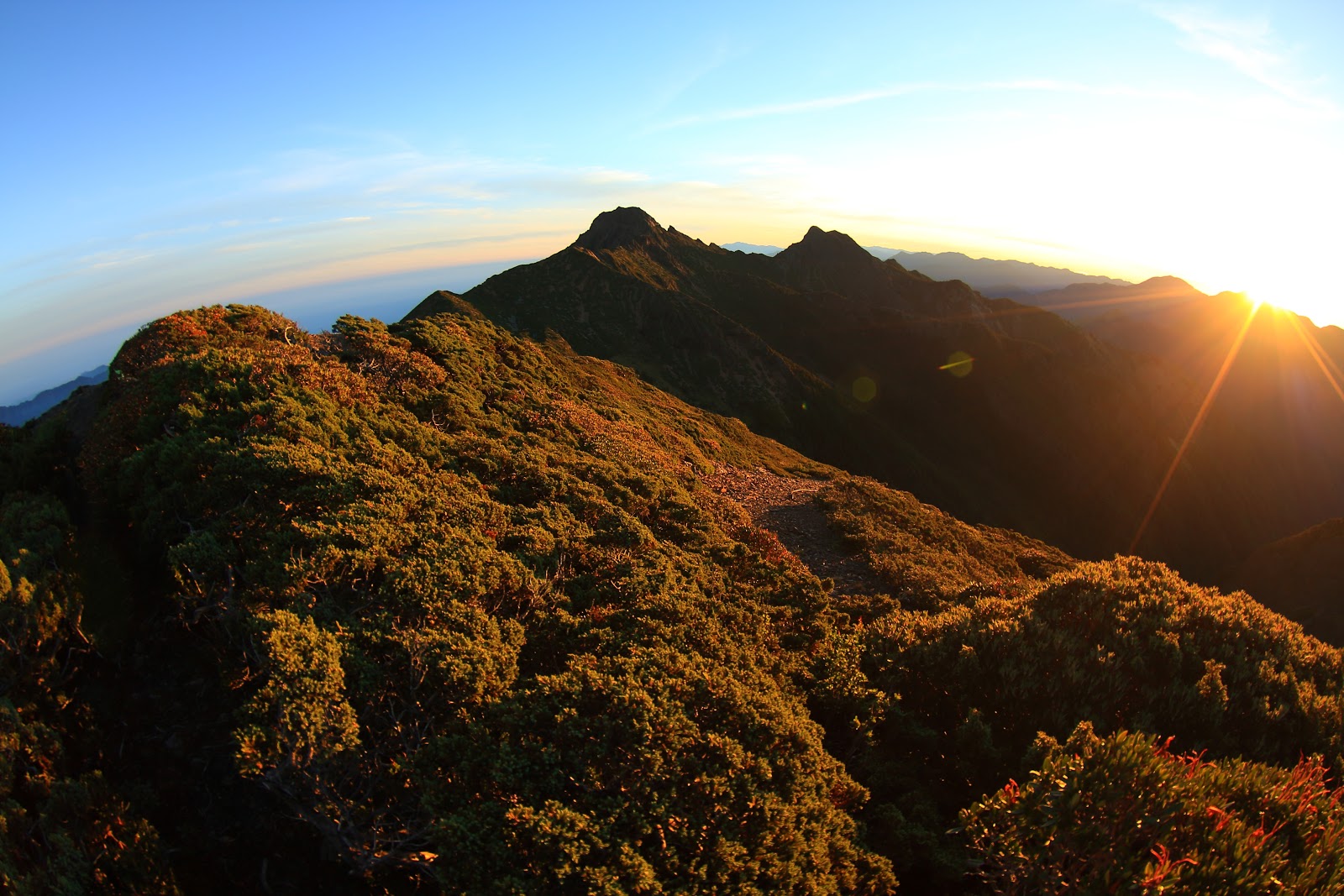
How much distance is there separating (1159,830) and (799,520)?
17.0 m

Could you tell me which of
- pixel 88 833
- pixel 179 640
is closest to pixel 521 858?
pixel 88 833

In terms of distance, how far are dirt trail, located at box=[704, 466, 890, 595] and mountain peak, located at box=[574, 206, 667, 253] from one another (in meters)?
64.6

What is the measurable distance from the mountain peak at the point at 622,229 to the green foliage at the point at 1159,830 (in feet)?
278

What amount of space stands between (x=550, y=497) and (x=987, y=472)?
62151mm

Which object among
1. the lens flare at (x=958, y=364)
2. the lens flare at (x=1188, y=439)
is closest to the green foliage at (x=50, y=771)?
the lens flare at (x=1188, y=439)

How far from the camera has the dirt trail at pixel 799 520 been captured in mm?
18141

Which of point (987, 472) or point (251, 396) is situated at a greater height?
point (251, 396)

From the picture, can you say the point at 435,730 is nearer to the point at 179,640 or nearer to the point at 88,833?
the point at 88,833

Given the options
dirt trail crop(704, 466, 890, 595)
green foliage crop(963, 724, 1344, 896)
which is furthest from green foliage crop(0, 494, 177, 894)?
dirt trail crop(704, 466, 890, 595)

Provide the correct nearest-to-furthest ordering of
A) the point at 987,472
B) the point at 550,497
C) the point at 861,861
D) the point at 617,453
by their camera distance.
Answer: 1. the point at 861,861
2. the point at 550,497
3. the point at 617,453
4. the point at 987,472

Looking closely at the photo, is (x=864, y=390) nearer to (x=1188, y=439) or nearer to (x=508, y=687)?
(x=1188, y=439)

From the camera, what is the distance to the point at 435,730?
7.46 meters

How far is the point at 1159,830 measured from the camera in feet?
19.1

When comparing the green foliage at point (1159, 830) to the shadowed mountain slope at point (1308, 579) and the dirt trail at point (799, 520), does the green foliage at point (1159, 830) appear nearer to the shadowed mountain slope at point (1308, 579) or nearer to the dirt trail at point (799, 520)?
the dirt trail at point (799, 520)
